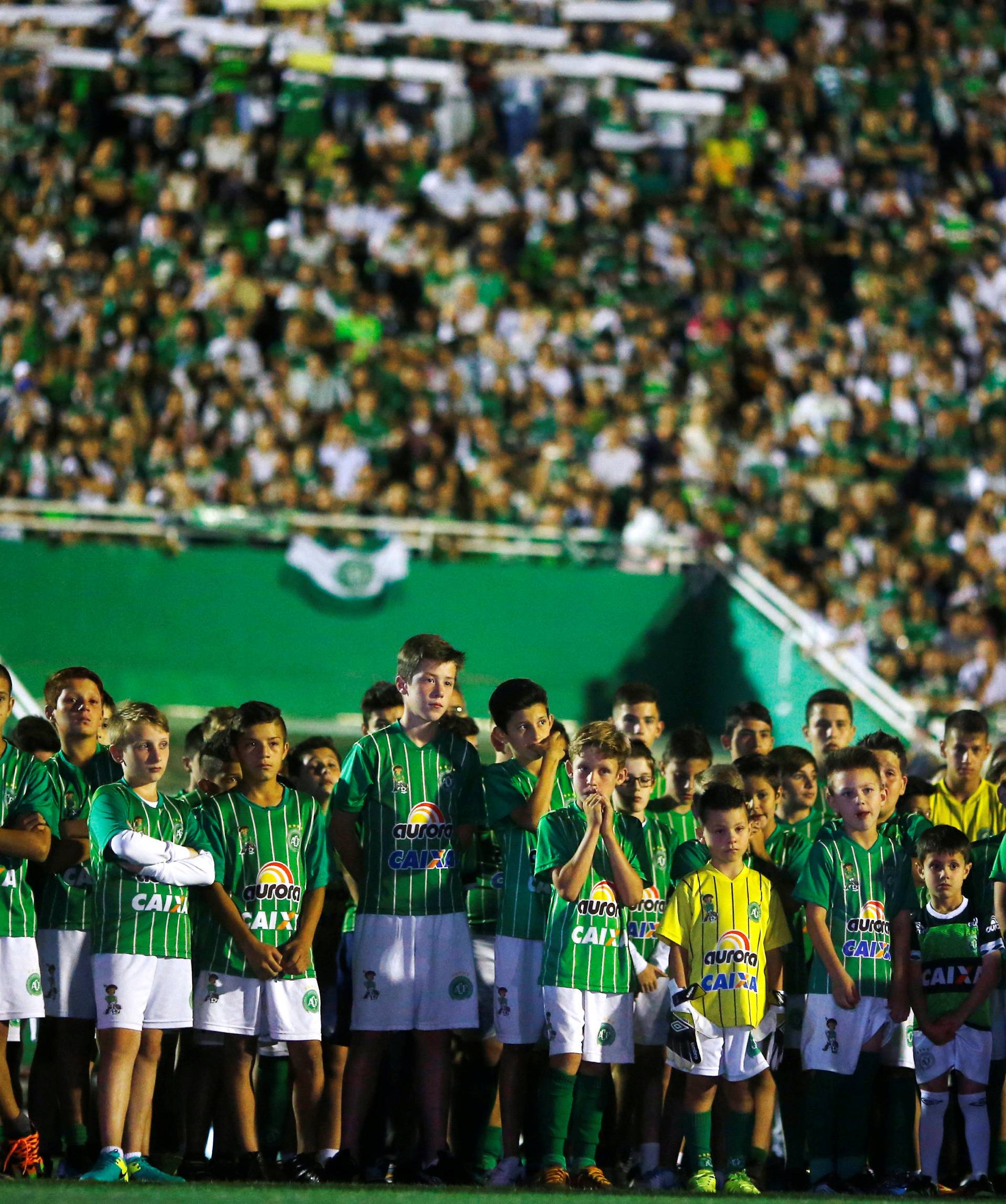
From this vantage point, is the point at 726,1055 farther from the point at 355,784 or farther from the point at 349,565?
the point at 349,565

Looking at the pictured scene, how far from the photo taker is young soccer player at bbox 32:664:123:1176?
19.5ft

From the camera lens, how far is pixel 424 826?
6.02 m

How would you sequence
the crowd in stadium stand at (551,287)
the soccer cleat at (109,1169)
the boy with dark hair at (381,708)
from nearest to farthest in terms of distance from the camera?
the soccer cleat at (109,1169)
the boy with dark hair at (381,708)
the crowd in stadium stand at (551,287)

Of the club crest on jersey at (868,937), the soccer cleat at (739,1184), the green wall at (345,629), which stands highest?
the green wall at (345,629)

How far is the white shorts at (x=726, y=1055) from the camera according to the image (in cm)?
590

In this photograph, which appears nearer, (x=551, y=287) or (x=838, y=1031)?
(x=838, y=1031)

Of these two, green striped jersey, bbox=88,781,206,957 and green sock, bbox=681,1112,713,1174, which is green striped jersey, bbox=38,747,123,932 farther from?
green sock, bbox=681,1112,713,1174

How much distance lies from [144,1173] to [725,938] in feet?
6.59

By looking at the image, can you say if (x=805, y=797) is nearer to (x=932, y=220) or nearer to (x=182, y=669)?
(x=182, y=669)

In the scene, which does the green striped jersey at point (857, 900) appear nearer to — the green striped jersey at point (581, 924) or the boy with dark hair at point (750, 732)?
the green striped jersey at point (581, 924)

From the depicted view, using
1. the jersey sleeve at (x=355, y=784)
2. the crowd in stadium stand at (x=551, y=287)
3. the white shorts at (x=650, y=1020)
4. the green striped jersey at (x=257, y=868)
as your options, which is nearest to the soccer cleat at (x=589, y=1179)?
the white shorts at (x=650, y=1020)

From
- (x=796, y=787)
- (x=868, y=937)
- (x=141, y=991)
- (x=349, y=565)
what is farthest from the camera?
(x=349, y=565)

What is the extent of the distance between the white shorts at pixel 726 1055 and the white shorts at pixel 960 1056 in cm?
59

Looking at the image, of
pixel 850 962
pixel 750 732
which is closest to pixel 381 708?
pixel 750 732
